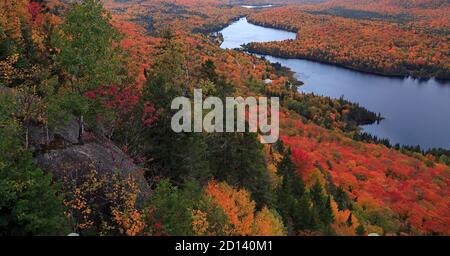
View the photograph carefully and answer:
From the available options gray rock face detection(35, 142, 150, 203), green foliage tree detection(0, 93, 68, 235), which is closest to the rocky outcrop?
gray rock face detection(35, 142, 150, 203)

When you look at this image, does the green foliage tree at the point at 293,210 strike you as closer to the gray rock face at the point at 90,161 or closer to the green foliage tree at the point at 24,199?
the gray rock face at the point at 90,161

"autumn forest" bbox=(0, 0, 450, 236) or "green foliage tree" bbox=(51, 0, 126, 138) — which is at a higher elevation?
"green foliage tree" bbox=(51, 0, 126, 138)

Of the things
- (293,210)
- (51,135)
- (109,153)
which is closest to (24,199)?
(51,135)

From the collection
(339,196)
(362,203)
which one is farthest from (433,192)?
(339,196)

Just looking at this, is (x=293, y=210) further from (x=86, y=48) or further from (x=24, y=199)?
(x=24, y=199)

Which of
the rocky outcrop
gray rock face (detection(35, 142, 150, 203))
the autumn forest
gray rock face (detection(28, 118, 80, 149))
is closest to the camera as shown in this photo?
the autumn forest

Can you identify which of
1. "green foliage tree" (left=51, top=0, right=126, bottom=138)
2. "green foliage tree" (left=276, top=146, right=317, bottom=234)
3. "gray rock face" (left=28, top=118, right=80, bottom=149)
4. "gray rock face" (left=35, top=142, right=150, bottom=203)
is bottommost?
"green foliage tree" (left=276, top=146, right=317, bottom=234)

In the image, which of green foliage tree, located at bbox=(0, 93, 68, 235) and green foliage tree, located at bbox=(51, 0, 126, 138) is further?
green foliage tree, located at bbox=(51, 0, 126, 138)

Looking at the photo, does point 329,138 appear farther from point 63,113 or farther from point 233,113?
point 63,113

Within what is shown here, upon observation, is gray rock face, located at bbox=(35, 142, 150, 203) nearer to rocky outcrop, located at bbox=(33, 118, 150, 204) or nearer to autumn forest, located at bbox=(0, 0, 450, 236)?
rocky outcrop, located at bbox=(33, 118, 150, 204)

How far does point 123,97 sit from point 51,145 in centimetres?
792

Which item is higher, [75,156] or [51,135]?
[51,135]
